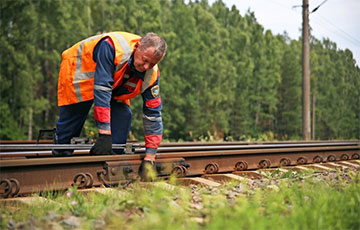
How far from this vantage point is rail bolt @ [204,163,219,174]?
16.3 ft

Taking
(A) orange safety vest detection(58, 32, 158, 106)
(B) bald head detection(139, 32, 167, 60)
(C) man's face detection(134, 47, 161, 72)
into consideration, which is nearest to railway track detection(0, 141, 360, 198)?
(A) orange safety vest detection(58, 32, 158, 106)

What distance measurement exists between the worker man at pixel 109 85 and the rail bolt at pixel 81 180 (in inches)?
13.8

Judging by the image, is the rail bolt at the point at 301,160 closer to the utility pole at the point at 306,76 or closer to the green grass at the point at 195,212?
the green grass at the point at 195,212

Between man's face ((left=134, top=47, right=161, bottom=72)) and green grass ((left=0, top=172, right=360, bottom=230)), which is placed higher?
man's face ((left=134, top=47, right=161, bottom=72))

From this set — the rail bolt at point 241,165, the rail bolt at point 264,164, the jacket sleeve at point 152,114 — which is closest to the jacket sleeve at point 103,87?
the jacket sleeve at point 152,114

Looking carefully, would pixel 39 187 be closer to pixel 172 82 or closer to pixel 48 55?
pixel 48 55

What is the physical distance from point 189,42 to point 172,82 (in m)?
5.51

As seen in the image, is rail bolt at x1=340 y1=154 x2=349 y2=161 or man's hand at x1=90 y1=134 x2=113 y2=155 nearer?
man's hand at x1=90 y1=134 x2=113 y2=155

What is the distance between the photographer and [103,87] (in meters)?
4.00

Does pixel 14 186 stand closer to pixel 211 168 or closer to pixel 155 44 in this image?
pixel 155 44

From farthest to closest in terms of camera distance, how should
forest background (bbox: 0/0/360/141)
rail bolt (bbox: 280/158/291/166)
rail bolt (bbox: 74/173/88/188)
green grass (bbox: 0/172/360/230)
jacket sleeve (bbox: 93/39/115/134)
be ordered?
forest background (bbox: 0/0/360/141), rail bolt (bbox: 280/158/291/166), jacket sleeve (bbox: 93/39/115/134), rail bolt (bbox: 74/173/88/188), green grass (bbox: 0/172/360/230)

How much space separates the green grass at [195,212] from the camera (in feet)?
7.53

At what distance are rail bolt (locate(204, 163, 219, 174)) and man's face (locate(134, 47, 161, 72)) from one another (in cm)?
158

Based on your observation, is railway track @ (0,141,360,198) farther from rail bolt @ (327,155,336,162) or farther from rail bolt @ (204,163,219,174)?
rail bolt @ (327,155,336,162)
